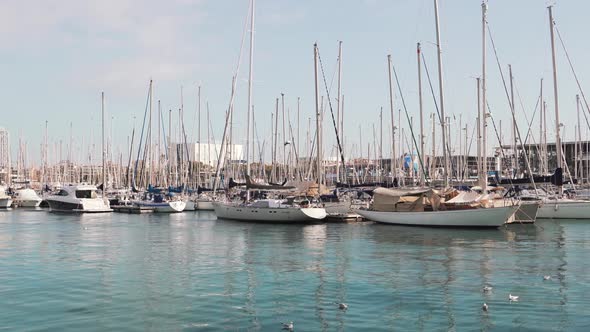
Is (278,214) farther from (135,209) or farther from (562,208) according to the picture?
(135,209)

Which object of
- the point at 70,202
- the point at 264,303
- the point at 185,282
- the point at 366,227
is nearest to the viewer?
the point at 264,303

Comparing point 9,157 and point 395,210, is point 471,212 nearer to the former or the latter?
point 395,210

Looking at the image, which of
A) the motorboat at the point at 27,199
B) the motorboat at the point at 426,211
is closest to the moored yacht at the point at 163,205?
the motorboat at the point at 27,199

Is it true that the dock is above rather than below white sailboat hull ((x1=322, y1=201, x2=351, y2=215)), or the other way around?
below

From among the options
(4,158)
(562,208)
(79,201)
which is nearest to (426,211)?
(562,208)

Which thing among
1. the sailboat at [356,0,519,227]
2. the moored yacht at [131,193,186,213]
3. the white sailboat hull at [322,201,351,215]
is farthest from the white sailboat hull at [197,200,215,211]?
the sailboat at [356,0,519,227]

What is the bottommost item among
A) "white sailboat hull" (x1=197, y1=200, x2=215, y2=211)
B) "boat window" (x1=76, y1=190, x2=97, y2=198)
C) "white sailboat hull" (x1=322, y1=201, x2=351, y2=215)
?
"white sailboat hull" (x1=197, y1=200, x2=215, y2=211)

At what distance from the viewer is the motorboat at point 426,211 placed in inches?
1678

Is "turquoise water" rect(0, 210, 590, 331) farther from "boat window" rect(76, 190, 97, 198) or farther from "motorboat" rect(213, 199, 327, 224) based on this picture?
"boat window" rect(76, 190, 97, 198)

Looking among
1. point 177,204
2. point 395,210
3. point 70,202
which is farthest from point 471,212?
point 70,202

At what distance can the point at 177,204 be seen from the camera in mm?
72438

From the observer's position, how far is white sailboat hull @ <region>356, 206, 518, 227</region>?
42.3 metres

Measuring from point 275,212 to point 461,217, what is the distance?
51.5 ft

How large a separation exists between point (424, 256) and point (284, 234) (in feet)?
47.7
